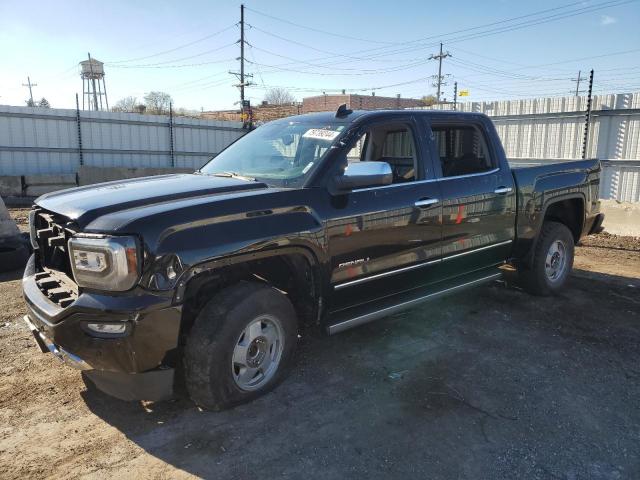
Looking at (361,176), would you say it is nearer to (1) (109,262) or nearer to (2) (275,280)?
(2) (275,280)

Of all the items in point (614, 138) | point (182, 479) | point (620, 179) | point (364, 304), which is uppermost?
point (614, 138)

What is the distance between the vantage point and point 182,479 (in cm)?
264

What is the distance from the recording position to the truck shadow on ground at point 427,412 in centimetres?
278

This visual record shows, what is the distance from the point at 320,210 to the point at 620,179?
321 inches

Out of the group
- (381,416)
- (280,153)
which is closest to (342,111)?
(280,153)

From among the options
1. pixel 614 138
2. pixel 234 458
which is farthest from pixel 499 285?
pixel 614 138

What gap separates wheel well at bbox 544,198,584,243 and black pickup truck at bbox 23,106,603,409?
0.94 metres

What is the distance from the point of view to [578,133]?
977 centimetres

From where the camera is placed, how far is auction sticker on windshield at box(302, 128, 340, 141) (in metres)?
3.85

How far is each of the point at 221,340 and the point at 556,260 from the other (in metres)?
4.45

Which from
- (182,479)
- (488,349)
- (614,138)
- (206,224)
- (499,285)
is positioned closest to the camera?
→ (182,479)

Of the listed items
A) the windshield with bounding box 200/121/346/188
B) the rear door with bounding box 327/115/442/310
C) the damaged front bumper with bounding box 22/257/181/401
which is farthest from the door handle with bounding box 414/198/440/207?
the damaged front bumper with bounding box 22/257/181/401

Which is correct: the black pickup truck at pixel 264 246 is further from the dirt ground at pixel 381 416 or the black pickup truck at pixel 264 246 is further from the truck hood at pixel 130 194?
the dirt ground at pixel 381 416

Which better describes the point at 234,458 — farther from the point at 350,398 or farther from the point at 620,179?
the point at 620,179
